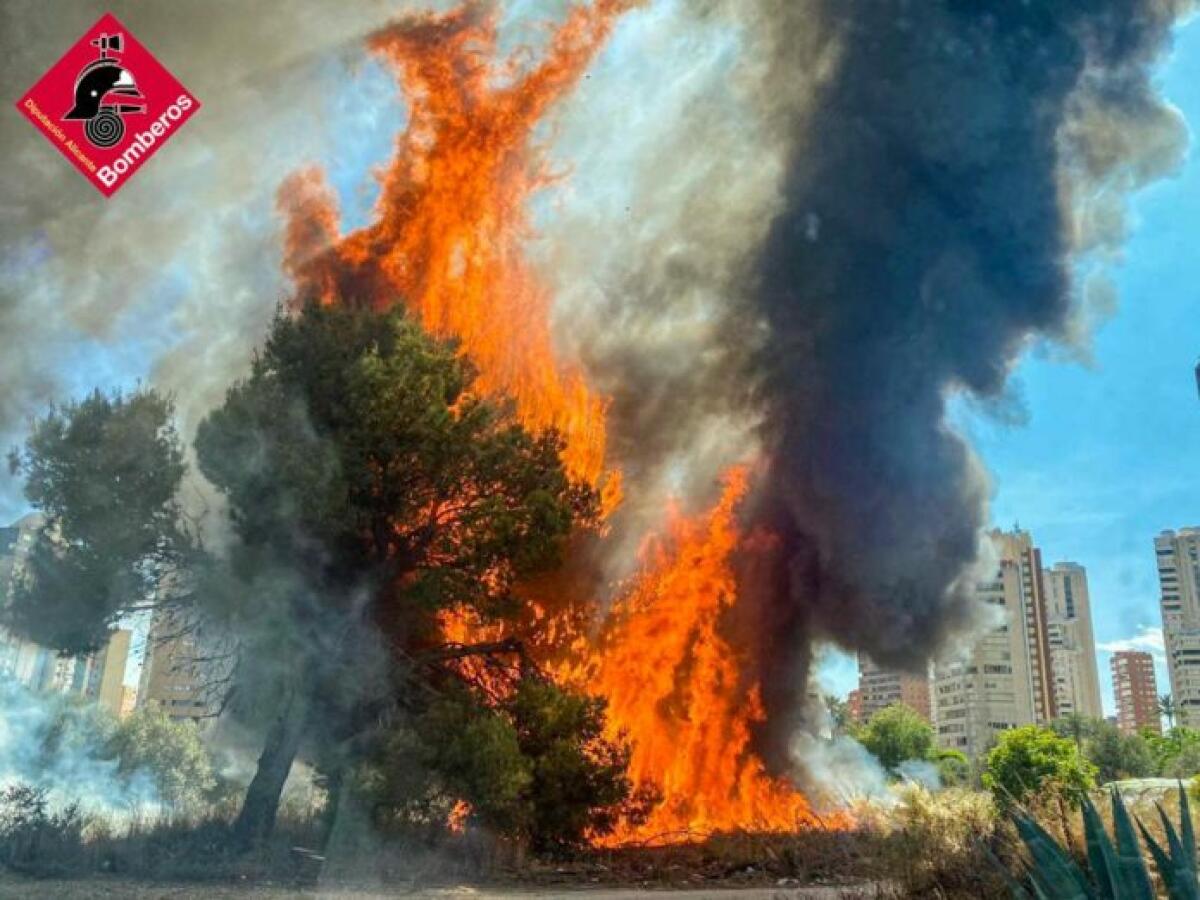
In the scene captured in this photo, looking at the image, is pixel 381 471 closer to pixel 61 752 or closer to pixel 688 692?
pixel 61 752

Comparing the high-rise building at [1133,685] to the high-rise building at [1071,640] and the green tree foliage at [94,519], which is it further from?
the green tree foliage at [94,519]

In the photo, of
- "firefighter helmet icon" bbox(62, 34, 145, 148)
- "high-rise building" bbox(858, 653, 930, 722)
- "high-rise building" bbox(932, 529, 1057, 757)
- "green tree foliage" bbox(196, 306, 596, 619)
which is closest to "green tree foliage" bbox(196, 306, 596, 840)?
"green tree foliage" bbox(196, 306, 596, 619)

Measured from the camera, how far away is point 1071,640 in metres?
109

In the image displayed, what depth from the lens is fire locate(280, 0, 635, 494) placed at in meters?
19.9

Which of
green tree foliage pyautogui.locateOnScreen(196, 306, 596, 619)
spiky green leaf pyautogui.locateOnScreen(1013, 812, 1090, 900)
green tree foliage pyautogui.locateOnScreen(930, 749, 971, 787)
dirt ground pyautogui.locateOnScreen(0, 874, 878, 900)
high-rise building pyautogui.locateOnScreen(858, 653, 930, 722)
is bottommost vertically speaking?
dirt ground pyautogui.locateOnScreen(0, 874, 878, 900)

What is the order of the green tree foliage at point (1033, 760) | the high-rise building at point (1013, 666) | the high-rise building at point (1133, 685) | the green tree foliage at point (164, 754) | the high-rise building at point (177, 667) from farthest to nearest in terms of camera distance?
1. the high-rise building at point (1133, 685)
2. the high-rise building at point (1013, 666)
3. the green tree foliage at point (1033, 760)
4. the green tree foliage at point (164, 754)
5. the high-rise building at point (177, 667)

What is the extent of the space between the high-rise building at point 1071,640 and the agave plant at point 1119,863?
10230 cm

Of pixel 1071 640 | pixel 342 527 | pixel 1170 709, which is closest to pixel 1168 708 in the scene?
pixel 1170 709

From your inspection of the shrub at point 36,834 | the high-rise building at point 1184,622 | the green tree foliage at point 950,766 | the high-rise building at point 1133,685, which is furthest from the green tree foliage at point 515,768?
the high-rise building at point 1133,685

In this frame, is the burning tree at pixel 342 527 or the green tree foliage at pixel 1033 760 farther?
the green tree foliage at pixel 1033 760

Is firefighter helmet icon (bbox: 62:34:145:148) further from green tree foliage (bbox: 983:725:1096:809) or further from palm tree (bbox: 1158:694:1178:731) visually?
palm tree (bbox: 1158:694:1178:731)

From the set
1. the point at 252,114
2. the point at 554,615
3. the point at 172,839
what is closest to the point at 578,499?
the point at 554,615

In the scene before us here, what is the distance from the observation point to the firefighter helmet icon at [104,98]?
1573 centimetres

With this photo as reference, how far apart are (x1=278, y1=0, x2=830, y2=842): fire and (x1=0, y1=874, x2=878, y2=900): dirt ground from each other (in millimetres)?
5500
